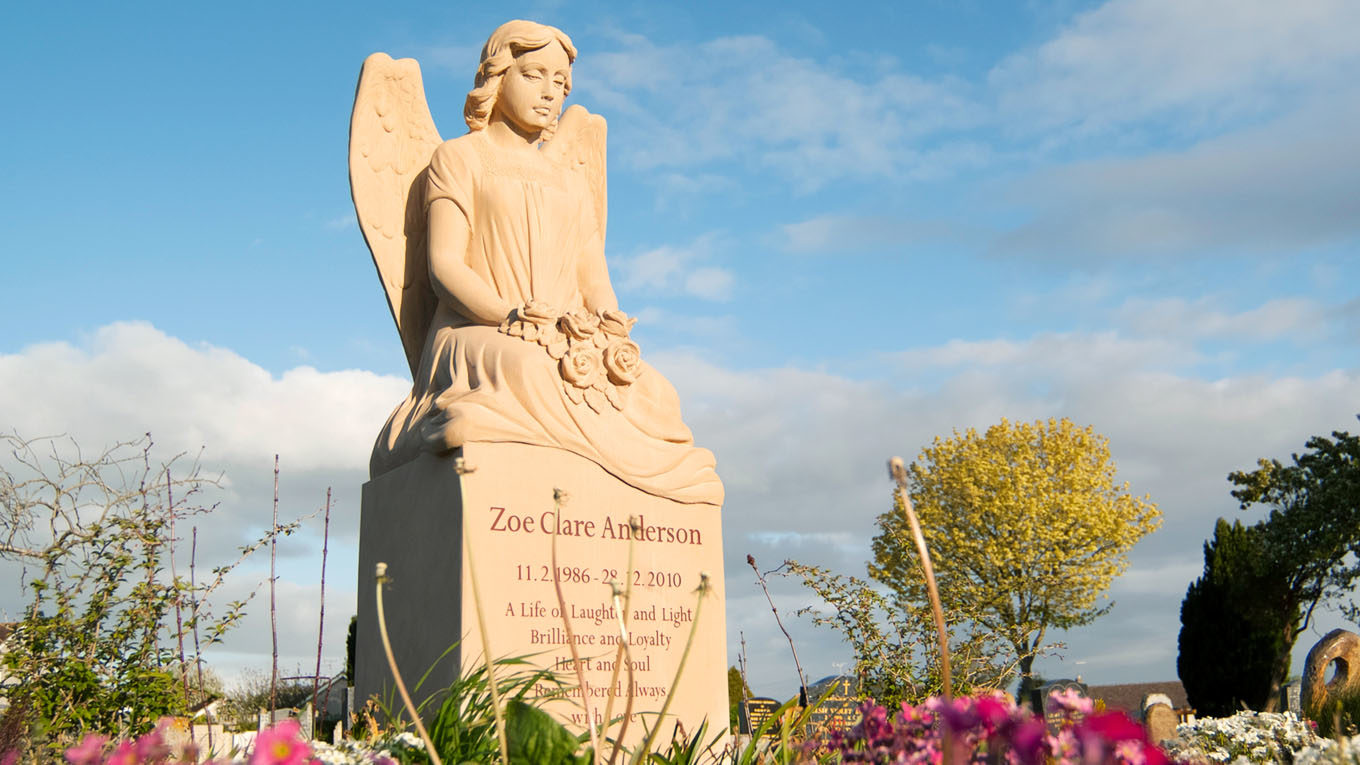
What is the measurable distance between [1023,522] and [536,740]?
79.3 ft

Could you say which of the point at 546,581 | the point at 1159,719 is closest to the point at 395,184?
the point at 546,581

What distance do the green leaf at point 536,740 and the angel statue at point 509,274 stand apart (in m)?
2.58

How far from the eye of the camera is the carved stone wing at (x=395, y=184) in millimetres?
7855

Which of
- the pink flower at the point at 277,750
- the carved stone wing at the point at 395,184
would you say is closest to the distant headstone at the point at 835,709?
the pink flower at the point at 277,750

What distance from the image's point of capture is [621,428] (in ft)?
22.7

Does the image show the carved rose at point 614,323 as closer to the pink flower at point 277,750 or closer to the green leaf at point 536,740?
the green leaf at point 536,740

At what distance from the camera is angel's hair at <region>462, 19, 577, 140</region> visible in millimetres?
7684

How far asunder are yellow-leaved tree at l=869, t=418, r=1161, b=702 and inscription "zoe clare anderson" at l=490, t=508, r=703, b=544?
64.0 feet

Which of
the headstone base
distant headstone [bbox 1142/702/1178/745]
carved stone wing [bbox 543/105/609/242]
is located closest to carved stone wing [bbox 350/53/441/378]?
carved stone wing [bbox 543/105/609/242]

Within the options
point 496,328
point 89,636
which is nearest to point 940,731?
point 496,328

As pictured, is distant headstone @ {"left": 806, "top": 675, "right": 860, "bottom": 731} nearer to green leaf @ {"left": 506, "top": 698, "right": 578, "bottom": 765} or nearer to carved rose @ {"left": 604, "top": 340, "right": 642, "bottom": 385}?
green leaf @ {"left": 506, "top": 698, "right": 578, "bottom": 765}

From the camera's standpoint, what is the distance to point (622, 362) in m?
7.02

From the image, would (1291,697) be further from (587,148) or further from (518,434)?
(518,434)

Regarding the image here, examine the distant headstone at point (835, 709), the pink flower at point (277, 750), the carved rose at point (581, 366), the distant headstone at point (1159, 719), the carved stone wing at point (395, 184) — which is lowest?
the distant headstone at point (1159, 719)
